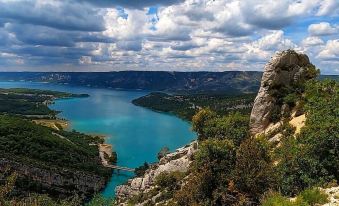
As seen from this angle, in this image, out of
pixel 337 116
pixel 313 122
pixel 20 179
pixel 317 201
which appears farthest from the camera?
pixel 20 179

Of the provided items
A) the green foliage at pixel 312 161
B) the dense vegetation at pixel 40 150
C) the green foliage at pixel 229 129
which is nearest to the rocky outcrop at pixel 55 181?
the dense vegetation at pixel 40 150

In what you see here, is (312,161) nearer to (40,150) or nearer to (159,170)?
(159,170)

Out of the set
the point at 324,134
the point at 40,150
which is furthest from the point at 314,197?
the point at 40,150

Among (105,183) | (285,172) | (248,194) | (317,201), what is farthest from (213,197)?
(105,183)

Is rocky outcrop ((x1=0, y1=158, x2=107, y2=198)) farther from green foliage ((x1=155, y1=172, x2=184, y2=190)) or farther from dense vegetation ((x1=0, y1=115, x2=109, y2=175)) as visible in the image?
green foliage ((x1=155, y1=172, x2=184, y2=190))

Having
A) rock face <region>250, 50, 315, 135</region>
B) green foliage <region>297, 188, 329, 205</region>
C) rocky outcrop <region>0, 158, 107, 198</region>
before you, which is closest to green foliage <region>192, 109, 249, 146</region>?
rock face <region>250, 50, 315, 135</region>

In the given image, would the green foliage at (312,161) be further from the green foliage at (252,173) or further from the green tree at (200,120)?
the green tree at (200,120)

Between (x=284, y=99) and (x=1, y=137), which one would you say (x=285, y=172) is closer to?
(x=284, y=99)
